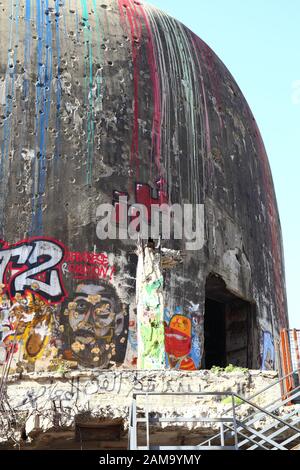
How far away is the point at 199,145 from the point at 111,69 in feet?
8.51

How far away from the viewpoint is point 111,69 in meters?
16.2

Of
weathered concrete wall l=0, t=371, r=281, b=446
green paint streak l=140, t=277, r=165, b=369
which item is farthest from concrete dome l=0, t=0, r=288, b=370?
weathered concrete wall l=0, t=371, r=281, b=446

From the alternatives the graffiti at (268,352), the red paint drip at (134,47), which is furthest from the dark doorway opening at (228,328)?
the red paint drip at (134,47)

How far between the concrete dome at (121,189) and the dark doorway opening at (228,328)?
0.04 meters

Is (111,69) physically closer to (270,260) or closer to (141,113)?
(141,113)

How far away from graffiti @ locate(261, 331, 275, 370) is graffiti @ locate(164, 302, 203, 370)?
2834 mm

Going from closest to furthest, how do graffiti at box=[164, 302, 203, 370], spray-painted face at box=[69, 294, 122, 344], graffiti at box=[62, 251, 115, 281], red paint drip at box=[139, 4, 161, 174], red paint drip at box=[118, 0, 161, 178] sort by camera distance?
1. spray-painted face at box=[69, 294, 122, 344]
2. graffiti at box=[62, 251, 115, 281]
3. graffiti at box=[164, 302, 203, 370]
4. red paint drip at box=[118, 0, 161, 178]
5. red paint drip at box=[139, 4, 161, 174]

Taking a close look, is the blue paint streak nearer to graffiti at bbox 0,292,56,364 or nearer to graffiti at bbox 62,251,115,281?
graffiti at bbox 62,251,115,281

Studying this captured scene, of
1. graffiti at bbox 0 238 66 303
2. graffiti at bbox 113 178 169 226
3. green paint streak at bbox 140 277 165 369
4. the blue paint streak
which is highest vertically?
the blue paint streak

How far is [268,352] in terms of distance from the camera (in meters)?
17.7

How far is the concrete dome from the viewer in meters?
13.7

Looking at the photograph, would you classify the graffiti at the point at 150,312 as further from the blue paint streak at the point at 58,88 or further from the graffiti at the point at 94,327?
the blue paint streak at the point at 58,88
